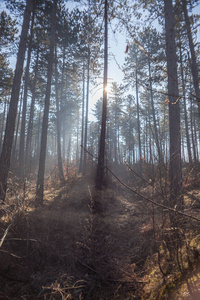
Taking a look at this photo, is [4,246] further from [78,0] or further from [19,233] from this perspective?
[78,0]

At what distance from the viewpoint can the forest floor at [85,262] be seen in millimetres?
2299

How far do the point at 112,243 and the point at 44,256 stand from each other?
1742mm

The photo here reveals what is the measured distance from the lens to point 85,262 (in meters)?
3.45

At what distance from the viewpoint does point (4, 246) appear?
3473 millimetres

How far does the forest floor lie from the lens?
2.30m

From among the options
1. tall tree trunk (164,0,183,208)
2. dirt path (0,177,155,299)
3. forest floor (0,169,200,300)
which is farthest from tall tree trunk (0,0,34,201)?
tall tree trunk (164,0,183,208)

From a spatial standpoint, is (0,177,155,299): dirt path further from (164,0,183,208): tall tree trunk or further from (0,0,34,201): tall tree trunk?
(0,0,34,201): tall tree trunk

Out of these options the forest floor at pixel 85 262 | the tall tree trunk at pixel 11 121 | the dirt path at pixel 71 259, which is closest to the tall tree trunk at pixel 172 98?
the forest floor at pixel 85 262

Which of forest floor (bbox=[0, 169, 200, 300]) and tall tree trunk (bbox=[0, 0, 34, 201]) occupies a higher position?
tall tree trunk (bbox=[0, 0, 34, 201])

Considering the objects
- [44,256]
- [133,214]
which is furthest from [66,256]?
[133,214]

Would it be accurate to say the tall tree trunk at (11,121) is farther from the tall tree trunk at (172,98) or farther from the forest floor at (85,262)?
the tall tree trunk at (172,98)

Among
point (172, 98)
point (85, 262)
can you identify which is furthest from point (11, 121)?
point (172, 98)

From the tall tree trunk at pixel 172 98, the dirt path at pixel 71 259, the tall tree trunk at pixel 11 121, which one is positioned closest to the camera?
the dirt path at pixel 71 259

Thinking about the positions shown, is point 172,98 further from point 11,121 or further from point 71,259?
point 11,121
